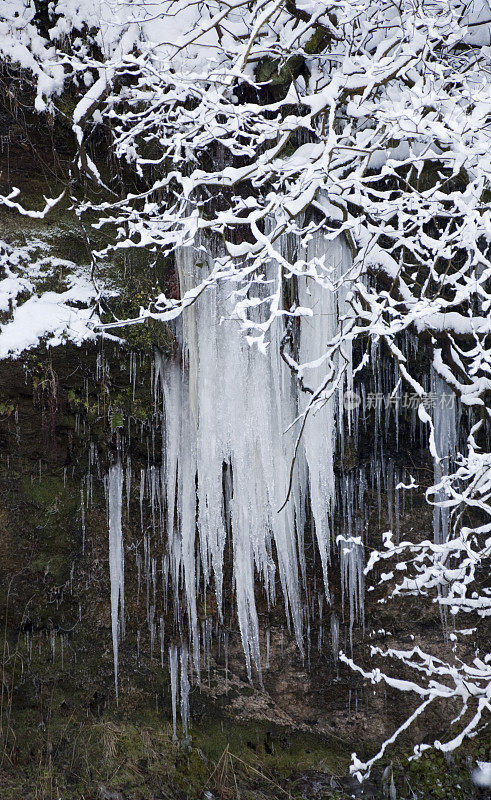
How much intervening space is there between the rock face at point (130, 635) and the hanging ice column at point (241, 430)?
20 cm

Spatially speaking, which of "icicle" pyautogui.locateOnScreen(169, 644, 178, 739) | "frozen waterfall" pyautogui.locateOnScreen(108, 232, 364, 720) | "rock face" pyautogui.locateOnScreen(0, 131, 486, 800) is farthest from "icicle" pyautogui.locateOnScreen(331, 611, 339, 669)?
"icicle" pyautogui.locateOnScreen(169, 644, 178, 739)

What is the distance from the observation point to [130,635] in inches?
193

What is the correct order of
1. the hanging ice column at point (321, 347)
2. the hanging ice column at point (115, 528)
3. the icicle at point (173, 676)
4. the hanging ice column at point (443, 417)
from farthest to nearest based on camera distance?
1. the icicle at point (173, 676)
2. the hanging ice column at point (115, 528)
3. the hanging ice column at point (443, 417)
4. the hanging ice column at point (321, 347)

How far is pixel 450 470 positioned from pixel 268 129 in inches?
107

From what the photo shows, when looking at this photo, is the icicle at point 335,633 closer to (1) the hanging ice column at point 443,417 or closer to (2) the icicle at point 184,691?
(2) the icicle at point 184,691

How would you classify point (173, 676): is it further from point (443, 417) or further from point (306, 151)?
point (306, 151)

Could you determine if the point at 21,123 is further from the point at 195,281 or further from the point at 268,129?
the point at 268,129

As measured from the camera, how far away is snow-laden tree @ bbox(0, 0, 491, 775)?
2.82m

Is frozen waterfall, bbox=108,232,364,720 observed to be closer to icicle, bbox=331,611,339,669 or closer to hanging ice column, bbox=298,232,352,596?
hanging ice column, bbox=298,232,352,596

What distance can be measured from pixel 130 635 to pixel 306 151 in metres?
3.69

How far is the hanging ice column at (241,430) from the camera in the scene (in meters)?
3.83

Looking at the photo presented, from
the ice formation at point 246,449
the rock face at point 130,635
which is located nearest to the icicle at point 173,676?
the rock face at point 130,635

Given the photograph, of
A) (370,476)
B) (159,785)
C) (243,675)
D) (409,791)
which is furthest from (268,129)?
(409,791)

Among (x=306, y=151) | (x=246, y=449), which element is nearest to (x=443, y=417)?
(x=246, y=449)
